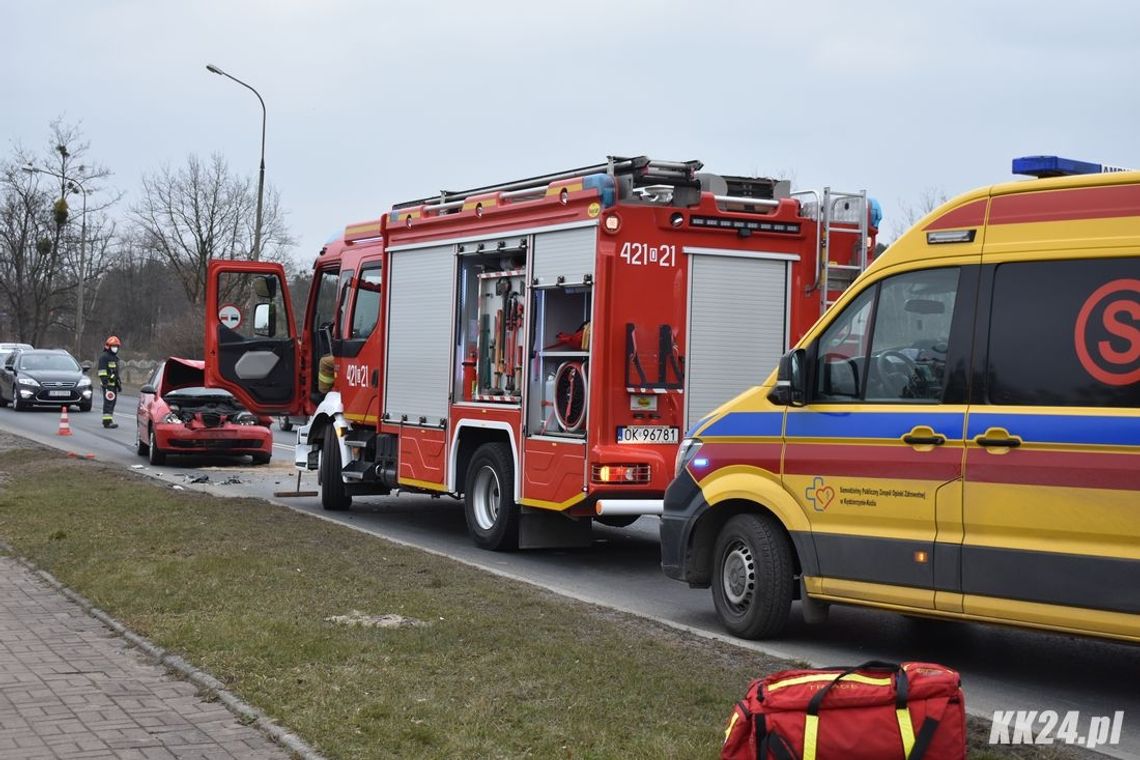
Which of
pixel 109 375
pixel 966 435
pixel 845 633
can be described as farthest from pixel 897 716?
pixel 109 375

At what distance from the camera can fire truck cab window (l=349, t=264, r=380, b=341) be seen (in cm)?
1408

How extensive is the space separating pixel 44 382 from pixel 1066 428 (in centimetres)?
3287

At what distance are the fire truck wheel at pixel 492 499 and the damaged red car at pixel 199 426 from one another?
8.52m

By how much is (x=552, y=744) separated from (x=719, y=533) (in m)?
3.15

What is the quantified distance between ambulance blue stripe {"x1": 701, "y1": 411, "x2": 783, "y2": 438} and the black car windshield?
31.1 meters

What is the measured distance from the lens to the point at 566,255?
10922mm

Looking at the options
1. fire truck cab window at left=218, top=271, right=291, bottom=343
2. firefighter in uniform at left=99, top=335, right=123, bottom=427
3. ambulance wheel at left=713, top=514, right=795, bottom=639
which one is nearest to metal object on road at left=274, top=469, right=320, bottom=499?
fire truck cab window at left=218, top=271, right=291, bottom=343

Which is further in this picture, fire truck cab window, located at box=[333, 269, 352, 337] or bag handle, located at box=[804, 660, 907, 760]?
fire truck cab window, located at box=[333, 269, 352, 337]

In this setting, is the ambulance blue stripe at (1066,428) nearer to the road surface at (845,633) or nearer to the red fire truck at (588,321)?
the road surface at (845,633)

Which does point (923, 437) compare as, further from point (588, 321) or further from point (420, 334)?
point (420, 334)

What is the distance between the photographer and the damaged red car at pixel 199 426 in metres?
20.3

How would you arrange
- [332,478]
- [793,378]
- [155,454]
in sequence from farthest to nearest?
[155,454] → [332,478] → [793,378]

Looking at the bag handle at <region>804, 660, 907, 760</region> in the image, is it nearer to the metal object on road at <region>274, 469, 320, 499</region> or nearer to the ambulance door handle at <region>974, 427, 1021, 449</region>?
the ambulance door handle at <region>974, 427, 1021, 449</region>

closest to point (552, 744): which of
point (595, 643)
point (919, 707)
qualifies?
point (919, 707)
